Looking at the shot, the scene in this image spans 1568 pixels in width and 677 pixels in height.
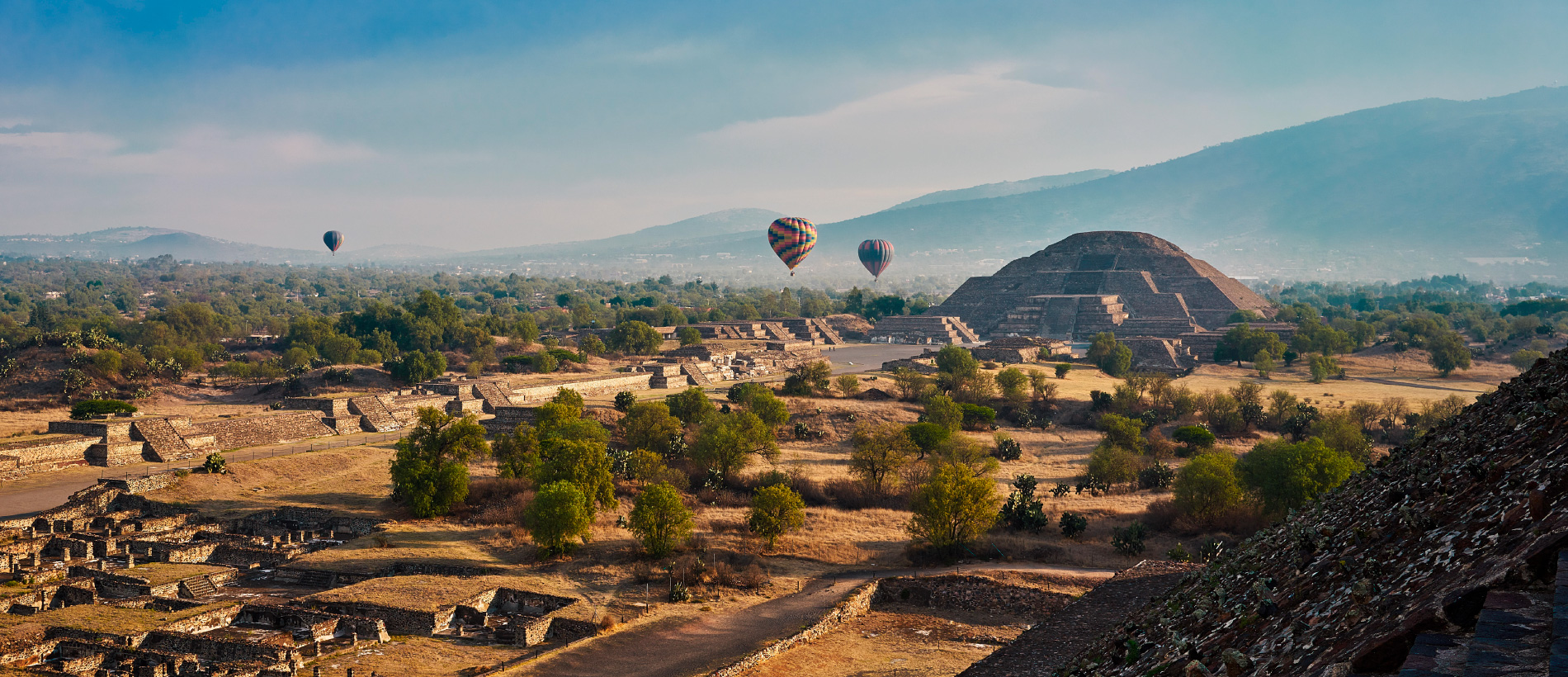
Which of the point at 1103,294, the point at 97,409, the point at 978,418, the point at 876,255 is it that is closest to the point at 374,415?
the point at 97,409

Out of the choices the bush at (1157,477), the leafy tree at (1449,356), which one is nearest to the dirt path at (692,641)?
the bush at (1157,477)

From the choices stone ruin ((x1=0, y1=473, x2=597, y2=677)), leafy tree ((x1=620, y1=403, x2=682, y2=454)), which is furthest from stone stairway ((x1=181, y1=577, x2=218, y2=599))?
leafy tree ((x1=620, y1=403, x2=682, y2=454))

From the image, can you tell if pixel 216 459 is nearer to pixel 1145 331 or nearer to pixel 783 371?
pixel 783 371

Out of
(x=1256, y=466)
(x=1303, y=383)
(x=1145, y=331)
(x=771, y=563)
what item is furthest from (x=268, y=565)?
(x=1145, y=331)

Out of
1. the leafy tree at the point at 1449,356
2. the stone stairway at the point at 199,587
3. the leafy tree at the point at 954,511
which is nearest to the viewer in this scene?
the stone stairway at the point at 199,587

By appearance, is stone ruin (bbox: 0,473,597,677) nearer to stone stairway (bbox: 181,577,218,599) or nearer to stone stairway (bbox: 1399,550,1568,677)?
stone stairway (bbox: 181,577,218,599)

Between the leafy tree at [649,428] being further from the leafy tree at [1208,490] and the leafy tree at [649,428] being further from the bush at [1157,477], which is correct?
the leafy tree at [1208,490]
